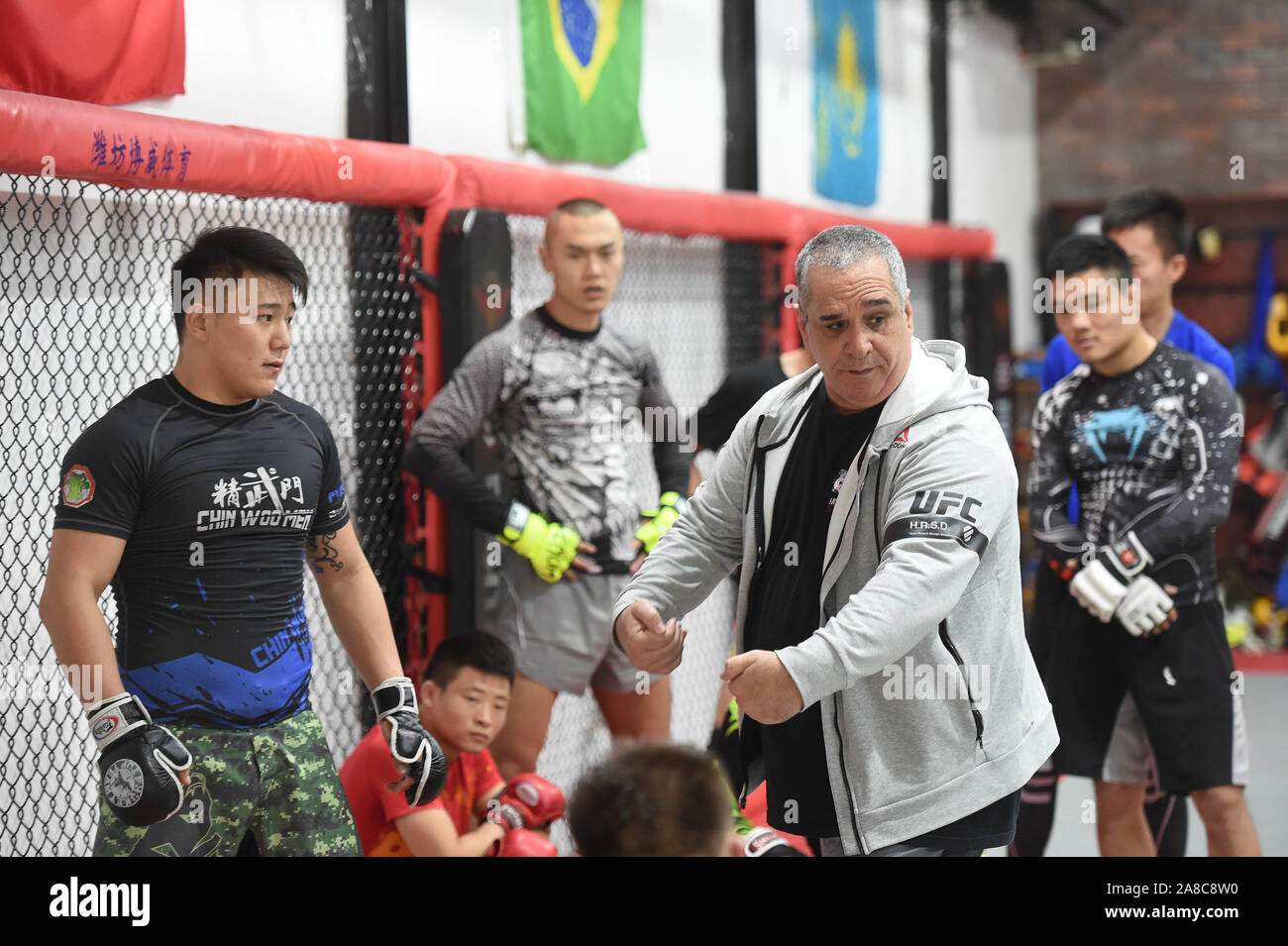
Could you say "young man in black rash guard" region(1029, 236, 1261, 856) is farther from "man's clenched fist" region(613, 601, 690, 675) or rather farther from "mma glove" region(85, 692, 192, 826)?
"mma glove" region(85, 692, 192, 826)

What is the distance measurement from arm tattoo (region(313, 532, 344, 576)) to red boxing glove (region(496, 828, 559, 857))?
816 millimetres

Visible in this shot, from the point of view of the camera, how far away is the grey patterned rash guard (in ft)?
11.5

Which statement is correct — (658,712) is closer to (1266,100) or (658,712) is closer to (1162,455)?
(1162,455)

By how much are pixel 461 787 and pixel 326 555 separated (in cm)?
85

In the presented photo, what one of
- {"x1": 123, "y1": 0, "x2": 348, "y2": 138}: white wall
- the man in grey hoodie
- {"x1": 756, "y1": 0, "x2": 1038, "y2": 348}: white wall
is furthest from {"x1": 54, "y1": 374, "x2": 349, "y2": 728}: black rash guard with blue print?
{"x1": 756, "y1": 0, "x2": 1038, "y2": 348}: white wall

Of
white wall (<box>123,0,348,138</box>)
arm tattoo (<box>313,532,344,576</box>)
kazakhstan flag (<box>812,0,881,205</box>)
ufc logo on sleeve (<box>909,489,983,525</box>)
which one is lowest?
arm tattoo (<box>313,532,344,576</box>)

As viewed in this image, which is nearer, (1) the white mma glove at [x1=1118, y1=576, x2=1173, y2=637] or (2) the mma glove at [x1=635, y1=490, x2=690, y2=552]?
(1) the white mma glove at [x1=1118, y1=576, x2=1173, y2=637]

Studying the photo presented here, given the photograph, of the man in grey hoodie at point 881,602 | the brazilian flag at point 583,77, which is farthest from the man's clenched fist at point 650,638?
the brazilian flag at point 583,77

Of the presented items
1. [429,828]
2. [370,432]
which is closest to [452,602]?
[370,432]

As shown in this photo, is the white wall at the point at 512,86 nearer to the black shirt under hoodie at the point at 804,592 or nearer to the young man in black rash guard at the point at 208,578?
the young man in black rash guard at the point at 208,578

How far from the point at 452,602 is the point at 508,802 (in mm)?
651

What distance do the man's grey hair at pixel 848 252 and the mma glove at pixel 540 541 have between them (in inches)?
59.3

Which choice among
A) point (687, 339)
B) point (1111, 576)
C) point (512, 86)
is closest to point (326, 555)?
point (1111, 576)
